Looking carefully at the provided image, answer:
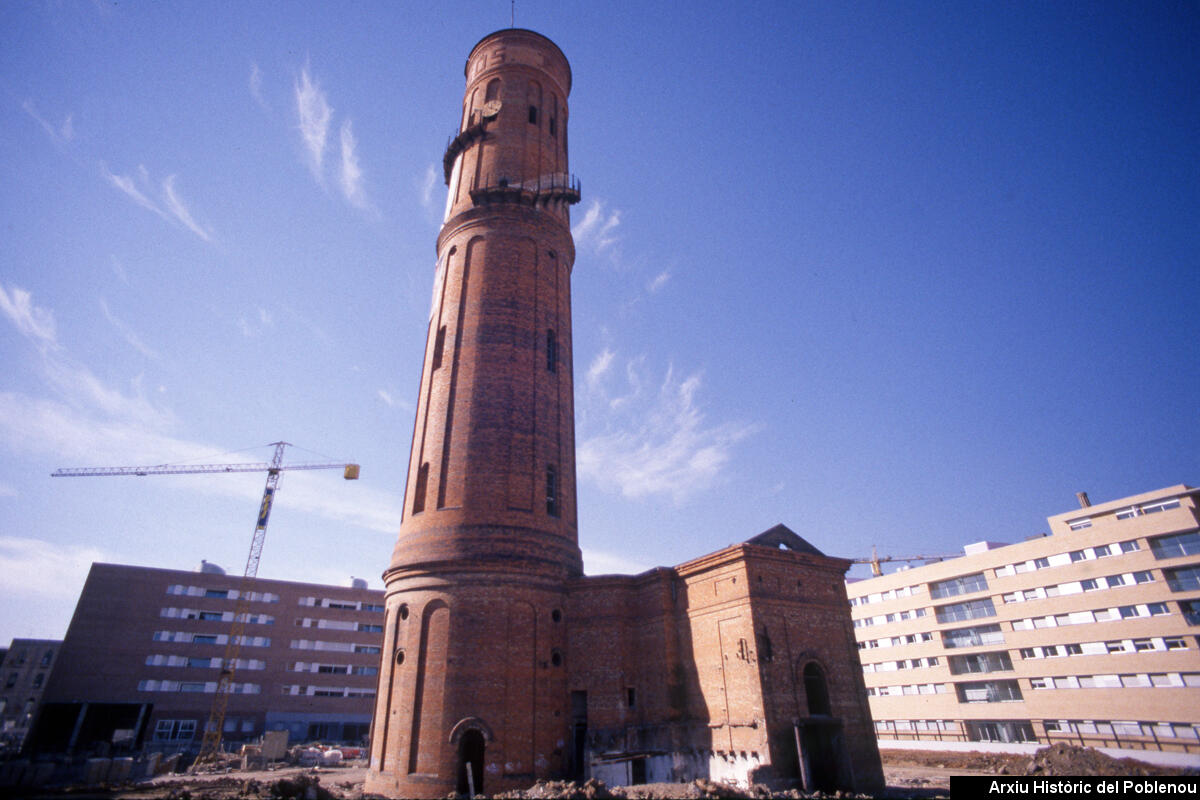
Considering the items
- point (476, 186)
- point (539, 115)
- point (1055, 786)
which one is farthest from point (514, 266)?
point (1055, 786)

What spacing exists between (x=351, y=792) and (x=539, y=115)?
99.1ft

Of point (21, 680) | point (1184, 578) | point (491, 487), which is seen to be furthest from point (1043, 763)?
point (21, 680)

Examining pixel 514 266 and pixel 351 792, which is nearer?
pixel 351 792

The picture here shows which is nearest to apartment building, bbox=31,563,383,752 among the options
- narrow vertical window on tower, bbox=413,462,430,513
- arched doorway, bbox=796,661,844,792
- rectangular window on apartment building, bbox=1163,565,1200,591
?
narrow vertical window on tower, bbox=413,462,430,513

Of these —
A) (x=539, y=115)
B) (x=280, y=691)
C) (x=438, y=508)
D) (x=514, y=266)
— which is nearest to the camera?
(x=438, y=508)

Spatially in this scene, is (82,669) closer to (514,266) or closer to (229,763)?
(229,763)

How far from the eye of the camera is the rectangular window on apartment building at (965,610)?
1772 inches

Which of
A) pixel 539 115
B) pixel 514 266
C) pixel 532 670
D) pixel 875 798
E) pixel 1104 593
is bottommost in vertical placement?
pixel 875 798

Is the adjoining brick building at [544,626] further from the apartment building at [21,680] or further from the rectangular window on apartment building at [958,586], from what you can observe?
the apartment building at [21,680]

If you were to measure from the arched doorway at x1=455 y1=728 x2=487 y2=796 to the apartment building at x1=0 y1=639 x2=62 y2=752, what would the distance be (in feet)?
249

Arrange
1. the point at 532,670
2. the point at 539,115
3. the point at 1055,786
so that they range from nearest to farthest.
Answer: the point at 1055,786 → the point at 532,670 → the point at 539,115

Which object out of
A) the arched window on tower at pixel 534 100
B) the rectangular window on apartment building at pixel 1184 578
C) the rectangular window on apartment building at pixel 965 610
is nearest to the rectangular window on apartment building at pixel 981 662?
the rectangular window on apartment building at pixel 965 610

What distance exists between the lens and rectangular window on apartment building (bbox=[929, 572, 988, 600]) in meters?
46.0

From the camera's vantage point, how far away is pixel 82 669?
46594mm
